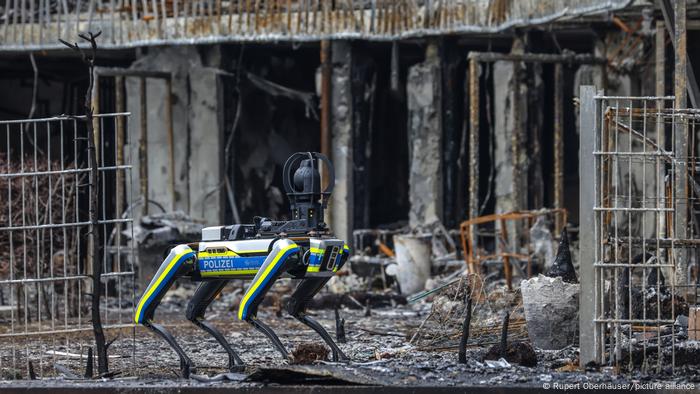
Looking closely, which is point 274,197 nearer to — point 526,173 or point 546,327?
point 526,173

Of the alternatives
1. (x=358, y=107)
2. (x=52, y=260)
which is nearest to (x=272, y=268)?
(x=52, y=260)

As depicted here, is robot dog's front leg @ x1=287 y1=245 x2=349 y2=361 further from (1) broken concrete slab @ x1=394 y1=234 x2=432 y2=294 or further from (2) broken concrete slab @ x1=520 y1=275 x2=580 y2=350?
(1) broken concrete slab @ x1=394 y1=234 x2=432 y2=294

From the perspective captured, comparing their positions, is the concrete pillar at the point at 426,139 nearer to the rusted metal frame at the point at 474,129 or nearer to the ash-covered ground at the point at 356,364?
the rusted metal frame at the point at 474,129

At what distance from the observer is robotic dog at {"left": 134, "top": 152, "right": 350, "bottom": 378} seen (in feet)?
35.7

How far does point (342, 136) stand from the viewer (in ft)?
70.5

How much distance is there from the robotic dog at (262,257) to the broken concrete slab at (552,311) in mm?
1817

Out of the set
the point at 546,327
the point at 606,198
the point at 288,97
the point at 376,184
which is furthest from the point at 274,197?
the point at 606,198

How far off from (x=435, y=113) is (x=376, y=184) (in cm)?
486

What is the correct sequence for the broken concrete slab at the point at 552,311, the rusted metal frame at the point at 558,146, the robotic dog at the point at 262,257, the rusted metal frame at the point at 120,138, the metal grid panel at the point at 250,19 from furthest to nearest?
the rusted metal frame at the point at 120,138 < the rusted metal frame at the point at 558,146 < the metal grid panel at the point at 250,19 < the broken concrete slab at the point at 552,311 < the robotic dog at the point at 262,257

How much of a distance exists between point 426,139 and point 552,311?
30.5ft

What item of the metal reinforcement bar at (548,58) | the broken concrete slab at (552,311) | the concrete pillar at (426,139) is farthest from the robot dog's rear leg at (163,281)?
the concrete pillar at (426,139)

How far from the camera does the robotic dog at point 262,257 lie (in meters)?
10.9

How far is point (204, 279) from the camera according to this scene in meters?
11.3

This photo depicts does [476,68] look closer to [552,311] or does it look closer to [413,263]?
[413,263]
